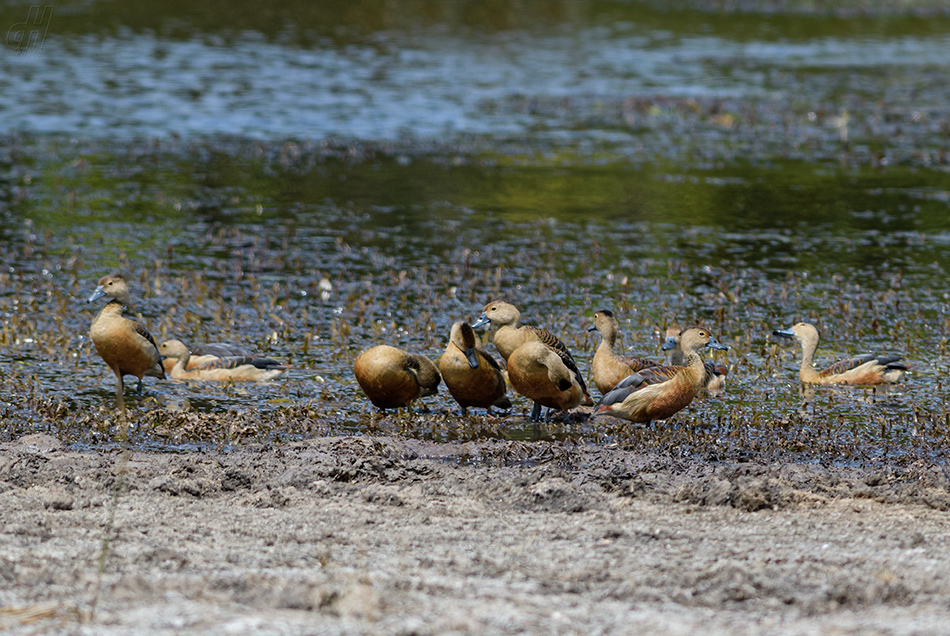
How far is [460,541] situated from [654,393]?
3.06 metres

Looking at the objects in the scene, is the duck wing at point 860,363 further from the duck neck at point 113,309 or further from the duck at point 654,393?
the duck neck at point 113,309

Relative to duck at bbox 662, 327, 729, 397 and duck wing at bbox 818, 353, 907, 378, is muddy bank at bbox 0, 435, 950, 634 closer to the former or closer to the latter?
duck at bbox 662, 327, 729, 397

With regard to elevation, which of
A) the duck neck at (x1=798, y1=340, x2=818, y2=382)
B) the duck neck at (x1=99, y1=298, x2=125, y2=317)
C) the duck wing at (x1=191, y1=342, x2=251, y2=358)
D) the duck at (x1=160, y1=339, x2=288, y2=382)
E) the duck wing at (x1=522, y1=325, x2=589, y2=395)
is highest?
the duck wing at (x1=522, y1=325, x2=589, y2=395)

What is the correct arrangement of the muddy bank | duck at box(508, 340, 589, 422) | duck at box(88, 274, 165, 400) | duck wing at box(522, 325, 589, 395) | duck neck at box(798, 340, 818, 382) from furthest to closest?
duck neck at box(798, 340, 818, 382)
duck at box(88, 274, 165, 400)
duck wing at box(522, 325, 589, 395)
duck at box(508, 340, 589, 422)
the muddy bank

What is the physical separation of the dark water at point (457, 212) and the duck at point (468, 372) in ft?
0.93

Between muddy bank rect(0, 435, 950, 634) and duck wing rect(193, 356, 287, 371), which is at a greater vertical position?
muddy bank rect(0, 435, 950, 634)

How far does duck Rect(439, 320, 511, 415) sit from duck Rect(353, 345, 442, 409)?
0.23m

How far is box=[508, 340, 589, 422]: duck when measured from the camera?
9750mm

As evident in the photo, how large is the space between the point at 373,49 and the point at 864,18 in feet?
72.1

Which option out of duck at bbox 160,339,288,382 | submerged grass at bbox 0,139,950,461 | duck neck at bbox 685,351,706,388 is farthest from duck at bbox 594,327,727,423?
duck at bbox 160,339,288,382

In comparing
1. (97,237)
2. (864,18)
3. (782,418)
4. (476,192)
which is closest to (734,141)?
(476,192)

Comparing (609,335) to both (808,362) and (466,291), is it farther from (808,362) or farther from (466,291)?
(466,291)

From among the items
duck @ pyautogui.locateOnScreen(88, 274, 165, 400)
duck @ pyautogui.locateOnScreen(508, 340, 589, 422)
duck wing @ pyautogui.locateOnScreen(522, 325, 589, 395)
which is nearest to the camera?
duck @ pyautogui.locateOnScreen(508, 340, 589, 422)

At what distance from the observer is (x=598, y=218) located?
18797 mm
